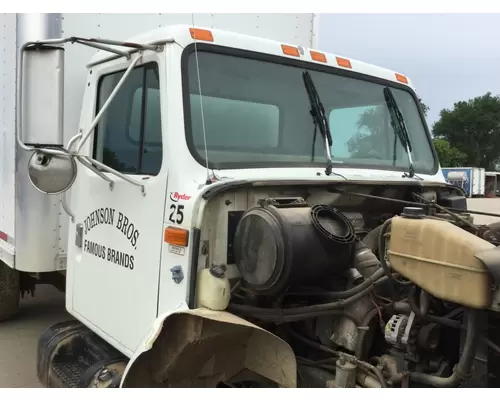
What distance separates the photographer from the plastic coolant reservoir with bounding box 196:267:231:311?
8.57 ft

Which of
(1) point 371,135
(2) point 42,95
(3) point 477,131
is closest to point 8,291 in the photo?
(2) point 42,95

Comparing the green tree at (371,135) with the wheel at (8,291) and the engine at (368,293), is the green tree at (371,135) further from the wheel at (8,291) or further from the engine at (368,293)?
the wheel at (8,291)

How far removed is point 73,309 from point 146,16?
2210mm

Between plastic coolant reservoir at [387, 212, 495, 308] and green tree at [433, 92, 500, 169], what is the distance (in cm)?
6154

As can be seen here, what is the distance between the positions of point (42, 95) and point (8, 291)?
3.61m

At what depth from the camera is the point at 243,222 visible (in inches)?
105

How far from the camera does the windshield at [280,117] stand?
9.73 ft

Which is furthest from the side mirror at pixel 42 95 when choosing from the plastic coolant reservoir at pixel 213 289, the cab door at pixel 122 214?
the plastic coolant reservoir at pixel 213 289

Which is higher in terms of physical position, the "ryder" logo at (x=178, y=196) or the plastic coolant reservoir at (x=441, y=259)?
the "ryder" logo at (x=178, y=196)

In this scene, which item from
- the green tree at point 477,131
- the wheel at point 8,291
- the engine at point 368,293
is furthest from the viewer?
the green tree at point 477,131

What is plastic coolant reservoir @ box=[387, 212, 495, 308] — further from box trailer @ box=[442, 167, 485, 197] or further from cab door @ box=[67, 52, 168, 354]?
box trailer @ box=[442, 167, 485, 197]

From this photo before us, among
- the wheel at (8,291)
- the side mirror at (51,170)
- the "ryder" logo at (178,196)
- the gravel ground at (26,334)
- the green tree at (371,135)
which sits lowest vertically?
the gravel ground at (26,334)

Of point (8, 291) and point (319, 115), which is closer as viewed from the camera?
point (319, 115)

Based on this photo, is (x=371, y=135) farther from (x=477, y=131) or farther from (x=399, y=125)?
(x=477, y=131)
